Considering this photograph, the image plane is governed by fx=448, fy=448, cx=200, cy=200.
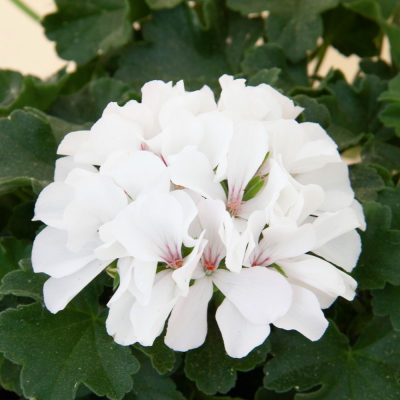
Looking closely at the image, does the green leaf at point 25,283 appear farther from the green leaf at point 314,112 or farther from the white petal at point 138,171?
the green leaf at point 314,112

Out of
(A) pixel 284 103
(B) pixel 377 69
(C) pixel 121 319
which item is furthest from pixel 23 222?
(B) pixel 377 69

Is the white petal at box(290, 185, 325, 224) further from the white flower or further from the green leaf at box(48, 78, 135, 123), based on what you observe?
the green leaf at box(48, 78, 135, 123)

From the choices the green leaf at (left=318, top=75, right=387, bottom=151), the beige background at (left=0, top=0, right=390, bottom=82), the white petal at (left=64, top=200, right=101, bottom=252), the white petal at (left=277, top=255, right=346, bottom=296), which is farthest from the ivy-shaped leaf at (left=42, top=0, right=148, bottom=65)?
the beige background at (left=0, top=0, right=390, bottom=82)

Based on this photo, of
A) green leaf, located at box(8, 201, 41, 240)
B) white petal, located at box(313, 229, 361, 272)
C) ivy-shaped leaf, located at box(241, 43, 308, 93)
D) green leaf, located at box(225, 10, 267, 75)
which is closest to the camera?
white petal, located at box(313, 229, 361, 272)

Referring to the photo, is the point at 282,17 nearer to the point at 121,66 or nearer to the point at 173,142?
the point at 121,66

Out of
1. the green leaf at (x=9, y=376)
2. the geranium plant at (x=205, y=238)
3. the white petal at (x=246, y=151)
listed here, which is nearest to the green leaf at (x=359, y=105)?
the geranium plant at (x=205, y=238)

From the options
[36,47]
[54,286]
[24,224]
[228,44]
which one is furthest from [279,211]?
[36,47]

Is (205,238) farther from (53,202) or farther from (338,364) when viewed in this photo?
(338,364)
